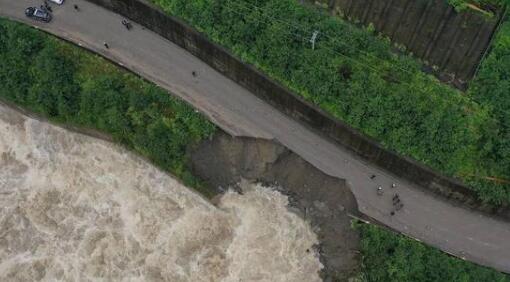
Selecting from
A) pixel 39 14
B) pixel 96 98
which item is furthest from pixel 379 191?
pixel 39 14

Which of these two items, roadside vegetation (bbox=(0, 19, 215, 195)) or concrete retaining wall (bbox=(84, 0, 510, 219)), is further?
roadside vegetation (bbox=(0, 19, 215, 195))

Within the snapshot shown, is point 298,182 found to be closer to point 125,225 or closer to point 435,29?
point 125,225

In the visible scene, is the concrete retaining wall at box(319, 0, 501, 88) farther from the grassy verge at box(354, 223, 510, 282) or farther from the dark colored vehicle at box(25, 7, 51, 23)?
the dark colored vehicle at box(25, 7, 51, 23)

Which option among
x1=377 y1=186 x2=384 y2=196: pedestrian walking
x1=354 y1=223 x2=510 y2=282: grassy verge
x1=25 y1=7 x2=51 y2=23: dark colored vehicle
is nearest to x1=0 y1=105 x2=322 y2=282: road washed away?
x1=354 y1=223 x2=510 y2=282: grassy verge

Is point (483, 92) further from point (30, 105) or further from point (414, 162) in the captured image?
point (30, 105)

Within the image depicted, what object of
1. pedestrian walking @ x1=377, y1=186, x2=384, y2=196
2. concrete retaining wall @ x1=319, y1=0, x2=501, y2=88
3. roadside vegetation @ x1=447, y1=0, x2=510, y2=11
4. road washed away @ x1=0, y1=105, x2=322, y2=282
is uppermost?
roadside vegetation @ x1=447, y1=0, x2=510, y2=11

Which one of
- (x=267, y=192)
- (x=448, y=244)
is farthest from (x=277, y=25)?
(x=448, y=244)

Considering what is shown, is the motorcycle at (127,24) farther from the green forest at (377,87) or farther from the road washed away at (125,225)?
the road washed away at (125,225)
